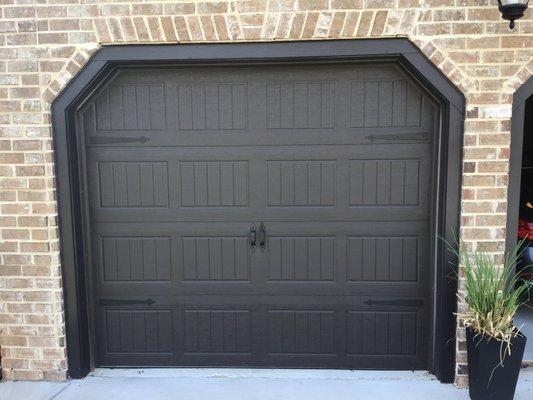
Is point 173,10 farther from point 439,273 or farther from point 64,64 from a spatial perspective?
point 439,273

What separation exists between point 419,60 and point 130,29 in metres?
1.88

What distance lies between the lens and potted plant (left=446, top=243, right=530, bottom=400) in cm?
276

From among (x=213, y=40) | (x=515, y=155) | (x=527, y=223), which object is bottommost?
(x=527, y=223)

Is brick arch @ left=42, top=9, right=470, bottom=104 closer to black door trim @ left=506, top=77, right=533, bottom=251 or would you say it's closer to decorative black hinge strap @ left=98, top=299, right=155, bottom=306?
black door trim @ left=506, top=77, right=533, bottom=251

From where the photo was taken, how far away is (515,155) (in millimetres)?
3029

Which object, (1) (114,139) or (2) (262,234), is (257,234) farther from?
(1) (114,139)

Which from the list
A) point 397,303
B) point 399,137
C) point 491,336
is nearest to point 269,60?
point 399,137

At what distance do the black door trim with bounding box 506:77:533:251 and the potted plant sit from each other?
34 centimetres

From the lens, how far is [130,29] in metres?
2.99

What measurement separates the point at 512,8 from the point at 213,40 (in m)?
1.81

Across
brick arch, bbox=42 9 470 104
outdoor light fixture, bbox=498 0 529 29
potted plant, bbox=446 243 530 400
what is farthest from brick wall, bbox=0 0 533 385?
potted plant, bbox=446 243 530 400

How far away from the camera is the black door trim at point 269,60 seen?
2.98m

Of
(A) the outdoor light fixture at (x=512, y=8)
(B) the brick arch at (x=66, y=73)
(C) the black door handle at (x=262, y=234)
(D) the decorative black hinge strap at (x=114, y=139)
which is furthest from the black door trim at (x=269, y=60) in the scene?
(C) the black door handle at (x=262, y=234)

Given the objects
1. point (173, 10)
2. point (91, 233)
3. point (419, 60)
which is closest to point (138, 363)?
point (91, 233)
